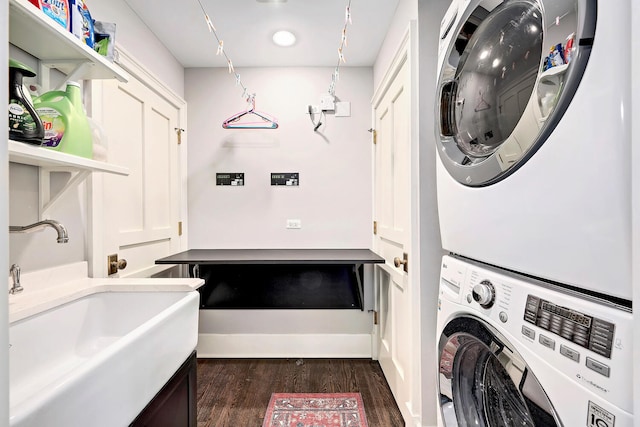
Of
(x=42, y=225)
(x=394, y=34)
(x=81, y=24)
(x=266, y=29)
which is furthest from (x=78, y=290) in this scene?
(x=394, y=34)

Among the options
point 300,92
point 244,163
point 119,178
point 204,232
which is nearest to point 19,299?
point 119,178

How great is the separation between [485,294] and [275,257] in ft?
5.33

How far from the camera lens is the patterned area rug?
186 cm

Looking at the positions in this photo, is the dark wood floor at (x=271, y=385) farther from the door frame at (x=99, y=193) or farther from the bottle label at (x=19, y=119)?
the bottle label at (x=19, y=119)

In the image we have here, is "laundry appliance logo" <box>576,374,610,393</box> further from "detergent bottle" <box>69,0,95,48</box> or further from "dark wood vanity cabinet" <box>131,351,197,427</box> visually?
"detergent bottle" <box>69,0,95,48</box>

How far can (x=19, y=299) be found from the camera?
118 cm

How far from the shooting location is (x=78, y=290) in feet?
4.43

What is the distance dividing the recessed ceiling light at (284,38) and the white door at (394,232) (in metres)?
0.72

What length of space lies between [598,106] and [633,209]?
0.16 metres

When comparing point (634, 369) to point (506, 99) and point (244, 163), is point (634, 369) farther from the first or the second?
point (244, 163)

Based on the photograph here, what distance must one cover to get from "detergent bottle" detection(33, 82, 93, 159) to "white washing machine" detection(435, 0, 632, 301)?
4.07 ft

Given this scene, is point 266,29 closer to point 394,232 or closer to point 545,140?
point 394,232

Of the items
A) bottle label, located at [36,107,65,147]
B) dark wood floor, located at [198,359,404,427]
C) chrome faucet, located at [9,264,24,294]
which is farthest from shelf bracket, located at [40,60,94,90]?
dark wood floor, located at [198,359,404,427]

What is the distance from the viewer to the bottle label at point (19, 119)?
90 centimetres
